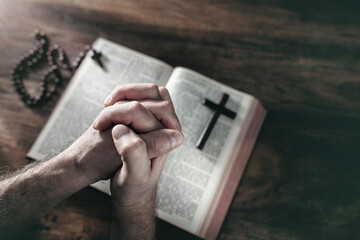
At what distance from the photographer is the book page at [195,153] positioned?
0.83m

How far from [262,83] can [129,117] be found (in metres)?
0.51

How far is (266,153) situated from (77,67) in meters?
0.70

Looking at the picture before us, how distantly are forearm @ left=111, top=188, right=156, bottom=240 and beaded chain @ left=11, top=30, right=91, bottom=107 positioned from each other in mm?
462

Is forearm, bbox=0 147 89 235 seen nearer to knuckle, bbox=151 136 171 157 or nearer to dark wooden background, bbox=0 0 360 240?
dark wooden background, bbox=0 0 360 240

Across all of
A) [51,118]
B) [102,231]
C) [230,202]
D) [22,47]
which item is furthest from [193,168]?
[22,47]

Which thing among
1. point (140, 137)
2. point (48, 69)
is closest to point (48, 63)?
point (48, 69)

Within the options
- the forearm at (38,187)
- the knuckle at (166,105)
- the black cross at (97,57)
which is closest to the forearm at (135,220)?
the forearm at (38,187)

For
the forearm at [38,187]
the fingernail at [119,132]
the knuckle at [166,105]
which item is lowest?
the forearm at [38,187]

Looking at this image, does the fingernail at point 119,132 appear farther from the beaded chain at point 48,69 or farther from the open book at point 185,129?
the beaded chain at point 48,69

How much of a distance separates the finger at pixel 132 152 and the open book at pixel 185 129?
0.23 m

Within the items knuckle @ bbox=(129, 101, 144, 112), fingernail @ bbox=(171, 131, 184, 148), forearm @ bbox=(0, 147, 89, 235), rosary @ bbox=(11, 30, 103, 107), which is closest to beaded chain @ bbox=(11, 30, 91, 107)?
rosary @ bbox=(11, 30, 103, 107)

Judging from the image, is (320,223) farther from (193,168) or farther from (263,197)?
(193,168)

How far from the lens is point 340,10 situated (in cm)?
103

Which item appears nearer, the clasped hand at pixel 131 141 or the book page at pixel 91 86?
the clasped hand at pixel 131 141
